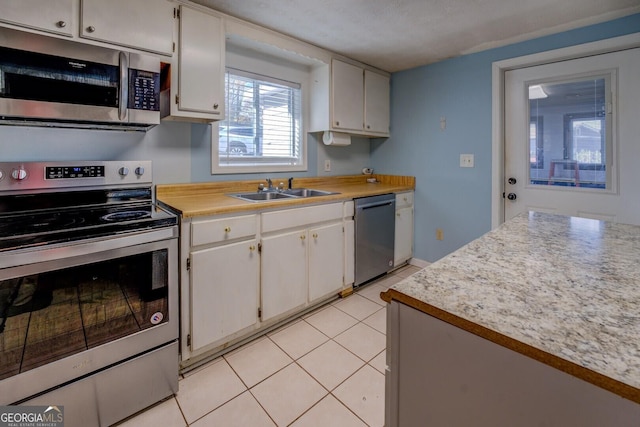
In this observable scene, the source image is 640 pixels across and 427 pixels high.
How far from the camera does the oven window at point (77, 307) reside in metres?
1.14

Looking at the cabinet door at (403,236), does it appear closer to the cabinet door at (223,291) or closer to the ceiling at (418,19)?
the ceiling at (418,19)

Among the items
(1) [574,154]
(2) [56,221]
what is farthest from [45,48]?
(1) [574,154]

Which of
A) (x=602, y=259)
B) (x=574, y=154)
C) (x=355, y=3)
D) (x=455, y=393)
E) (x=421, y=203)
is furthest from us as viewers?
(x=421, y=203)

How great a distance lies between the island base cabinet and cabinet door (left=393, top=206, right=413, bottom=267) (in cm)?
245

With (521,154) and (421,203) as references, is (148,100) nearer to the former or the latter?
(421,203)

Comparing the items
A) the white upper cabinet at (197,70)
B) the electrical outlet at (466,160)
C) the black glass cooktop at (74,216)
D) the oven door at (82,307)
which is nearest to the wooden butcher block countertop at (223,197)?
the black glass cooktop at (74,216)

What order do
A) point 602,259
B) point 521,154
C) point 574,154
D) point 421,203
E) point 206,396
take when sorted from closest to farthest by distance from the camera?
point 602,259
point 206,396
point 574,154
point 521,154
point 421,203

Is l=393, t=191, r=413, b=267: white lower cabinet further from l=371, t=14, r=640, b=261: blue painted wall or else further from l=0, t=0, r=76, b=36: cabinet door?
l=0, t=0, r=76, b=36: cabinet door

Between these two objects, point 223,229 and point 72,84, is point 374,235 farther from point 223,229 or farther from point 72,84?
point 72,84

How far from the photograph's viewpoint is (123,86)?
61.0 inches

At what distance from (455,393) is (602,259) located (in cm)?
71

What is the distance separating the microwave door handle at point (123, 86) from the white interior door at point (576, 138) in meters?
2.92

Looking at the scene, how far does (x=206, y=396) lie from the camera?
5.10 ft

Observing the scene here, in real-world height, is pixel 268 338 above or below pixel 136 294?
below
